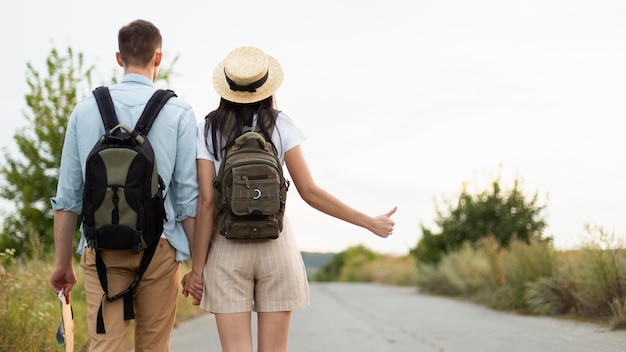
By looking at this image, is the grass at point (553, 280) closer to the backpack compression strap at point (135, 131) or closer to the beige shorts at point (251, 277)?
the beige shorts at point (251, 277)

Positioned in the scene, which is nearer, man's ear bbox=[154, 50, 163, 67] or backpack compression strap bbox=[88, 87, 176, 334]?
backpack compression strap bbox=[88, 87, 176, 334]

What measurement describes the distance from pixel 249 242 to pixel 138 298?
2.04 ft

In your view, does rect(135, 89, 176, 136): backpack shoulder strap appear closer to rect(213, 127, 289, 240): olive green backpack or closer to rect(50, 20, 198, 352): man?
rect(50, 20, 198, 352): man

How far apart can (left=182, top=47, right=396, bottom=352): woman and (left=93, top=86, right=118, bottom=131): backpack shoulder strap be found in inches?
18.2

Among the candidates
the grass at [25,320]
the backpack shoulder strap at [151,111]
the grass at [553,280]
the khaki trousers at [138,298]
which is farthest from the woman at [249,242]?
the grass at [553,280]

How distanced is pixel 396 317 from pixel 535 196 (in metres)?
11.0

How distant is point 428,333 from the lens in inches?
400

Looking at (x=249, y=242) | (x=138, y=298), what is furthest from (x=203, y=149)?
(x=138, y=298)

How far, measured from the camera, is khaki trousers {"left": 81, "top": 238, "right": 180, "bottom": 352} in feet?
12.4

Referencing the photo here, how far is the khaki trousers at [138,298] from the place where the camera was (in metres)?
3.77

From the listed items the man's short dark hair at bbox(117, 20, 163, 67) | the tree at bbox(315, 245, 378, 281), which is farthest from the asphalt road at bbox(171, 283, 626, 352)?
the tree at bbox(315, 245, 378, 281)

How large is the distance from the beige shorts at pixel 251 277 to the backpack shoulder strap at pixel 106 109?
793 millimetres

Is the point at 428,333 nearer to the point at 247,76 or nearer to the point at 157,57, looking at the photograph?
the point at 247,76

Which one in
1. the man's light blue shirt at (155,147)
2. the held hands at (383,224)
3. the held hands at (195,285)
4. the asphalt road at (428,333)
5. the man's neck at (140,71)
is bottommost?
the asphalt road at (428,333)
